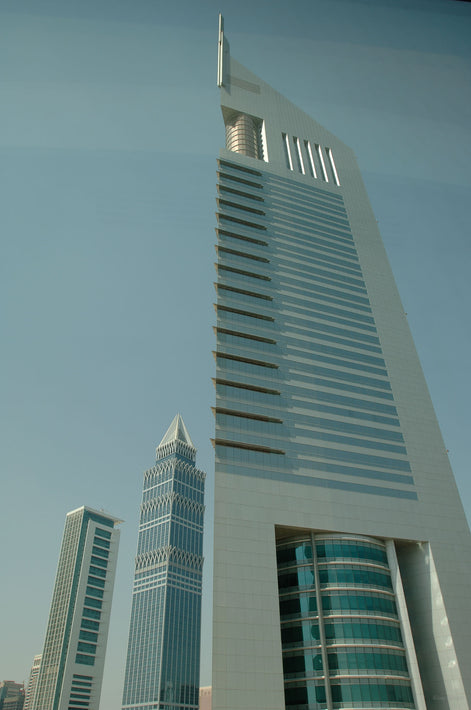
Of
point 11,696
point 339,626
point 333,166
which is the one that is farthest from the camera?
point 11,696

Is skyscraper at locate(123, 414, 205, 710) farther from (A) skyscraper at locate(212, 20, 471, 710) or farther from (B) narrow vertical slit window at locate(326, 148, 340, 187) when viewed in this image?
(B) narrow vertical slit window at locate(326, 148, 340, 187)

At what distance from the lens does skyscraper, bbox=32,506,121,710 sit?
312 feet

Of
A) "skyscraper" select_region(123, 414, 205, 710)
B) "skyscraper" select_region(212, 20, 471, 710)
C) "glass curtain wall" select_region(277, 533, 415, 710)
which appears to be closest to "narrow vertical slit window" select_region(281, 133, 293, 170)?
"skyscraper" select_region(212, 20, 471, 710)

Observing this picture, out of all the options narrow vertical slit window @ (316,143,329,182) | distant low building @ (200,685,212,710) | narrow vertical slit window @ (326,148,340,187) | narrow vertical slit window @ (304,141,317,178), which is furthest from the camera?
distant low building @ (200,685,212,710)

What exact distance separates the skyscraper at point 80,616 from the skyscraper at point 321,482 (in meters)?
75.4

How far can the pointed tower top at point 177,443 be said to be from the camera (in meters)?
159

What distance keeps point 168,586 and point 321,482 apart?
4099 inches

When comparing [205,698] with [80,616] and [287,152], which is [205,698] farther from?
[287,152]

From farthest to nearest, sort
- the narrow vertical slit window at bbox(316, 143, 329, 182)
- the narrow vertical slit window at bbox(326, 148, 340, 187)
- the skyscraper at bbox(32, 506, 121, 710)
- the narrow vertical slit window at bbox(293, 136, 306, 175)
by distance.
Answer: the skyscraper at bbox(32, 506, 121, 710) < the narrow vertical slit window at bbox(326, 148, 340, 187) < the narrow vertical slit window at bbox(316, 143, 329, 182) < the narrow vertical slit window at bbox(293, 136, 306, 175)

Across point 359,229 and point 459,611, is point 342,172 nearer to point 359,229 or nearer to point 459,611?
point 359,229

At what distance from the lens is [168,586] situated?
433 feet

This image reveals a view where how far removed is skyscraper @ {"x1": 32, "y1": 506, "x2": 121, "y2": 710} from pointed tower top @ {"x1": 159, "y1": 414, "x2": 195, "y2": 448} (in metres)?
46.2

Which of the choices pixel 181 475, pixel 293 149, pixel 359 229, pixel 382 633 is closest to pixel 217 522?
pixel 382 633

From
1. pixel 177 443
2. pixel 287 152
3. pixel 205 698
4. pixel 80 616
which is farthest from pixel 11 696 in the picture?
pixel 287 152
